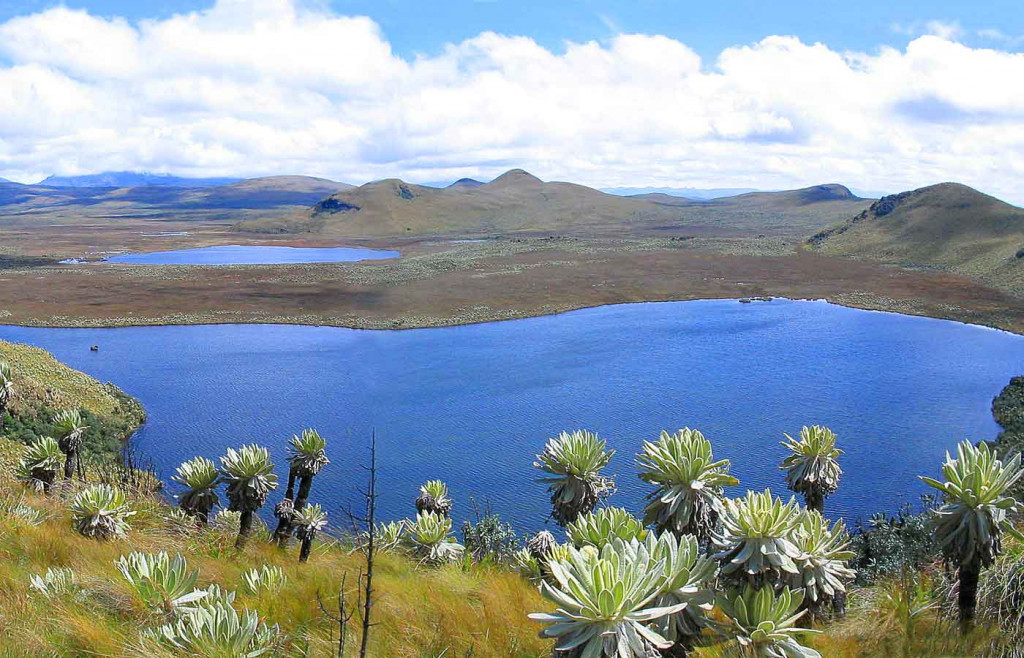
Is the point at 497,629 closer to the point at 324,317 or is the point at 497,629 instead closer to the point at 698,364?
the point at 698,364

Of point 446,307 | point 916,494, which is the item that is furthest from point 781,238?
point 916,494

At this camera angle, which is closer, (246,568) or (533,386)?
(246,568)

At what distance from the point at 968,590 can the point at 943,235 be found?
104658mm

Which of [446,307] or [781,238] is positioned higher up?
[781,238]

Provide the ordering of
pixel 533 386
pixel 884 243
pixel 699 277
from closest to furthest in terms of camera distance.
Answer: pixel 533 386, pixel 699 277, pixel 884 243

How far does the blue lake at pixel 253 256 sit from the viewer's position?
10088 centimetres

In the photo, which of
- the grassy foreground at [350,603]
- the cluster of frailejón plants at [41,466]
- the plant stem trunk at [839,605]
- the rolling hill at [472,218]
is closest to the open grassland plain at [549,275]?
the rolling hill at [472,218]

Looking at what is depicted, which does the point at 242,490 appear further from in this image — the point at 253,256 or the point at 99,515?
the point at 253,256

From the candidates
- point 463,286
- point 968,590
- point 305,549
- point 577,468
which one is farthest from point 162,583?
point 463,286

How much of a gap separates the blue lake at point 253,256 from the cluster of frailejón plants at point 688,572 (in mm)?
97258

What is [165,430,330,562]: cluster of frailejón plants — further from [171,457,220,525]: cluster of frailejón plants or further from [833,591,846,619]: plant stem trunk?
[833,591,846,619]: plant stem trunk

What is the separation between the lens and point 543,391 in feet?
118

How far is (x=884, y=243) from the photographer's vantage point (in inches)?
3888

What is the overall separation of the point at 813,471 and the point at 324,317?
52.4 m
